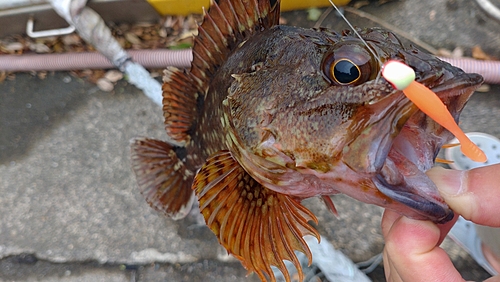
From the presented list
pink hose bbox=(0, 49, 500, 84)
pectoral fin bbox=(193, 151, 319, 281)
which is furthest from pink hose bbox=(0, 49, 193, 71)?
pectoral fin bbox=(193, 151, 319, 281)

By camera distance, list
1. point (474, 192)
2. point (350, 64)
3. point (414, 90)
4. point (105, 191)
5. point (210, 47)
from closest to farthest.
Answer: point (414, 90), point (350, 64), point (474, 192), point (210, 47), point (105, 191)

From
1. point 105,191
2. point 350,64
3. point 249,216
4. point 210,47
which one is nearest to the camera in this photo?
point 350,64

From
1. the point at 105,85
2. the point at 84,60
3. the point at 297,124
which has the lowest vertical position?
the point at 105,85

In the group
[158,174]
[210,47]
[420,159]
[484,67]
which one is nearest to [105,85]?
[158,174]

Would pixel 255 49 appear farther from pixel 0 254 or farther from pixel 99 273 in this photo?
pixel 0 254

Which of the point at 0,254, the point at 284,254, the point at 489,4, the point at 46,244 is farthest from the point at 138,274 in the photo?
the point at 489,4

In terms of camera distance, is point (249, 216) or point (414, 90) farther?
point (249, 216)

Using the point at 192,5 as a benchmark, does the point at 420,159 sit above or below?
above

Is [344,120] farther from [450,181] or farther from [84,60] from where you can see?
[84,60]
